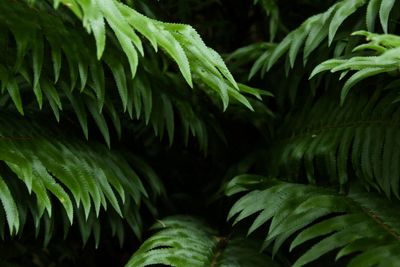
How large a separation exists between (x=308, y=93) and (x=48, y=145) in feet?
2.33

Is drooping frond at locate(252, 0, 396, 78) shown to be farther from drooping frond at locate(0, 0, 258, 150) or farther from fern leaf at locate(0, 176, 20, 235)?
fern leaf at locate(0, 176, 20, 235)

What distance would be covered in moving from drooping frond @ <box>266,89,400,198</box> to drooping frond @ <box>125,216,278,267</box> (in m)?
0.22

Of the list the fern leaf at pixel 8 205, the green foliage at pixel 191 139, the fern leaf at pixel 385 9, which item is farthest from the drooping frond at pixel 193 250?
the fern leaf at pixel 385 9

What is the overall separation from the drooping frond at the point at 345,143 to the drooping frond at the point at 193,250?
0.22m

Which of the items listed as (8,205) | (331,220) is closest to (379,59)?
(331,220)

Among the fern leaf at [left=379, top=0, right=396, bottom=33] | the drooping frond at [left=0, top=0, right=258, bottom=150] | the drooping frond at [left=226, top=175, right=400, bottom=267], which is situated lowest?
the drooping frond at [left=226, top=175, right=400, bottom=267]

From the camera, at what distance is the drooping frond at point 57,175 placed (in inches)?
36.4

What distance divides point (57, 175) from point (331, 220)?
1.57 feet

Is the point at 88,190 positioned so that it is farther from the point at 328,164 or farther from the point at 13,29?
the point at 328,164

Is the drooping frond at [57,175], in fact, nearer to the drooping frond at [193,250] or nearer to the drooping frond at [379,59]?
the drooping frond at [193,250]

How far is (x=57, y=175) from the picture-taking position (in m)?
0.98

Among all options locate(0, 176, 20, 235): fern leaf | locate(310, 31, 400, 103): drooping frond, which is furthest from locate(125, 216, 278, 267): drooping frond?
locate(310, 31, 400, 103): drooping frond

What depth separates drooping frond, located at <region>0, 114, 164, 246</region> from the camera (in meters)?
0.93

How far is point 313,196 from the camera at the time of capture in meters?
0.97
